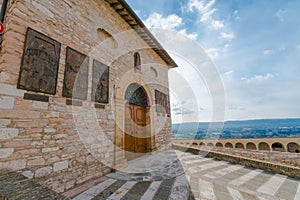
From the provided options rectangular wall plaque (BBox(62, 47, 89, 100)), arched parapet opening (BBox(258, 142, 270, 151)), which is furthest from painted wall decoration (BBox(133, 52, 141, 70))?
arched parapet opening (BBox(258, 142, 270, 151))

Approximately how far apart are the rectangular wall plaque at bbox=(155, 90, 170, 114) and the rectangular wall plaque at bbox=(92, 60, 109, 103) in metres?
3.84

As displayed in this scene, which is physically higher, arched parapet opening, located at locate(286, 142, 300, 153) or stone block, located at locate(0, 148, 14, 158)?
stone block, located at locate(0, 148, 14, 158)

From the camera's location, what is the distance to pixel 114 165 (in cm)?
432

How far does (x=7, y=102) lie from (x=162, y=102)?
22.6ft

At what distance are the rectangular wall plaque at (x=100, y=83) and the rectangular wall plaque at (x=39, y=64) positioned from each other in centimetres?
109

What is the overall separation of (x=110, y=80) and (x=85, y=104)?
4.26 ft

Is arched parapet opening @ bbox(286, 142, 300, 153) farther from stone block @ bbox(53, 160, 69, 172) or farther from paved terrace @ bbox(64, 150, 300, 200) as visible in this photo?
stone block @ bbox(53, 160, 69, 172)

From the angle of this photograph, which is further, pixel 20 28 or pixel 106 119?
pixel 106 119

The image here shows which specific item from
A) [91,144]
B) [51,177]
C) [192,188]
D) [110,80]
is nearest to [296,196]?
[192,188]

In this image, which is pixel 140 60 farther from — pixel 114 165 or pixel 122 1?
pixel 114 165

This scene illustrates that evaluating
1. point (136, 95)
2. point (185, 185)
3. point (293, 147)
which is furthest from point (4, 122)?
point (293, 147)

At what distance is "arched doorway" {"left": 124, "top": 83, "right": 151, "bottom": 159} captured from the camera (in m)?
5.78

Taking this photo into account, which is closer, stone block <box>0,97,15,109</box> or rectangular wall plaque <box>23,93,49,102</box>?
stone block <box>0,97,15,109</box>

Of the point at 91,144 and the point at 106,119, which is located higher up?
the point at 106,119
